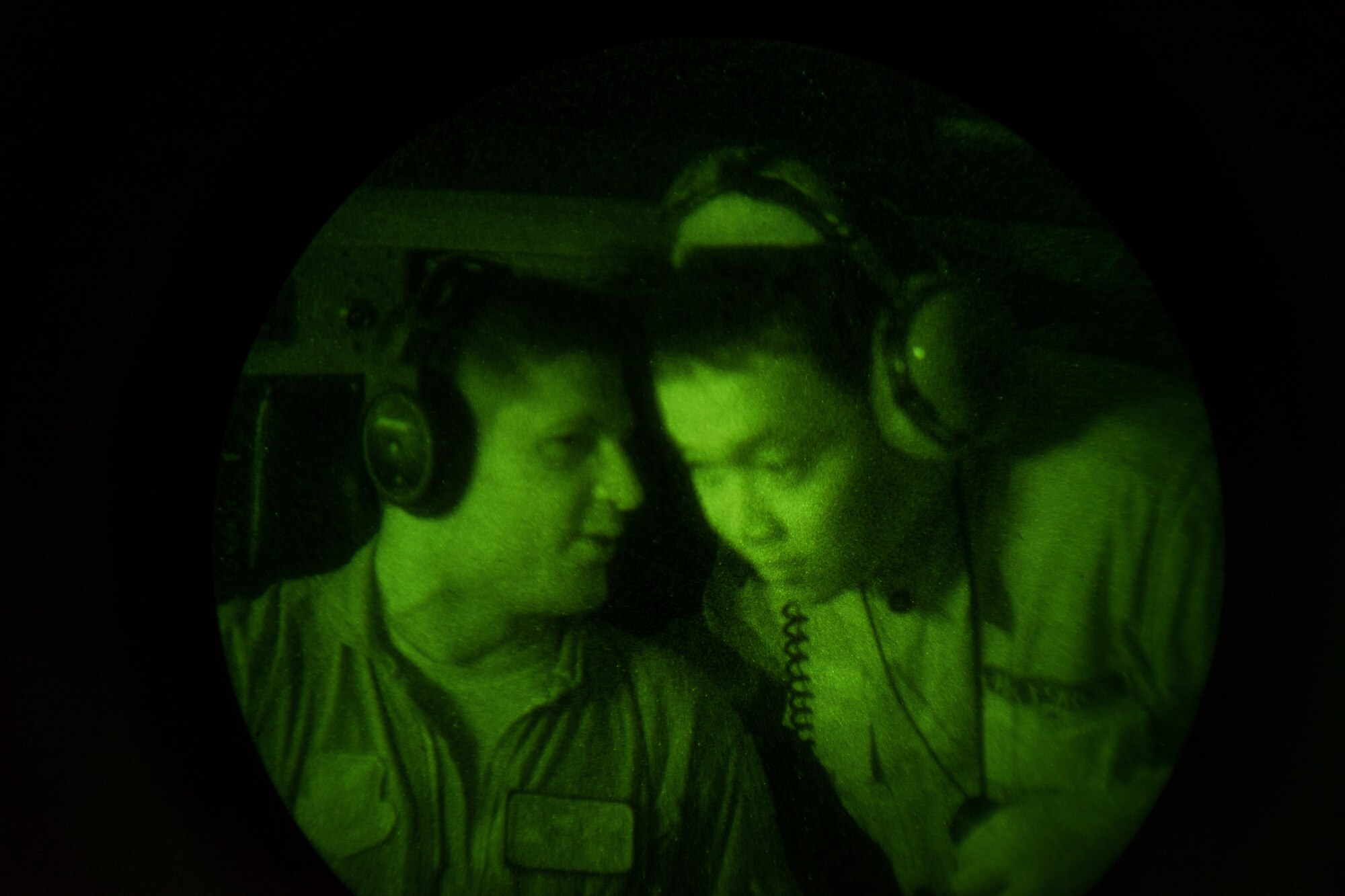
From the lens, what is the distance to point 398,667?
1.01m

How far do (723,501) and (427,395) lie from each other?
0.37m

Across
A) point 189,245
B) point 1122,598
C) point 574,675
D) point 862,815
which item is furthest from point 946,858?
point 189,245

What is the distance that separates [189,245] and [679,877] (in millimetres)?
988

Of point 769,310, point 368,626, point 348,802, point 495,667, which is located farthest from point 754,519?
point 348,802

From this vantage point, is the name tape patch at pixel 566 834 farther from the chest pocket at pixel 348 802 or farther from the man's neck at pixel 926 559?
the man's neck at pixel 926 559

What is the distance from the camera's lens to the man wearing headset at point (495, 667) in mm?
981

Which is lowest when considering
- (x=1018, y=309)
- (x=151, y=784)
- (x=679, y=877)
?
(x=679, y=877)

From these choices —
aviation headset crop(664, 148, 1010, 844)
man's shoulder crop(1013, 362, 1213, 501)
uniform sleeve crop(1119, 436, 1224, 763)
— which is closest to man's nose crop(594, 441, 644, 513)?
aviation headset crop(664, 148, 1010, 844)

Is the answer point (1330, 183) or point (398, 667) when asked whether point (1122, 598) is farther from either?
point (398, 667)

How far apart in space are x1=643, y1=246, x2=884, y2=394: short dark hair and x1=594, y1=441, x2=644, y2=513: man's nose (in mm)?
125

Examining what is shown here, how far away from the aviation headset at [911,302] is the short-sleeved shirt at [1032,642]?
0.29ft

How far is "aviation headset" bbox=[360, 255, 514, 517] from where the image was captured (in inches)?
38.6

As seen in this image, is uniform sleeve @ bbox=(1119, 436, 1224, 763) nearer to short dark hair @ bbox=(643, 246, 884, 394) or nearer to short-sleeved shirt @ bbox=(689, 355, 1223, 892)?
short-sleeved shirt @ bbox=(689, 355, 1223, 892)

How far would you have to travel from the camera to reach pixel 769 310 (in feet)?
3.23
